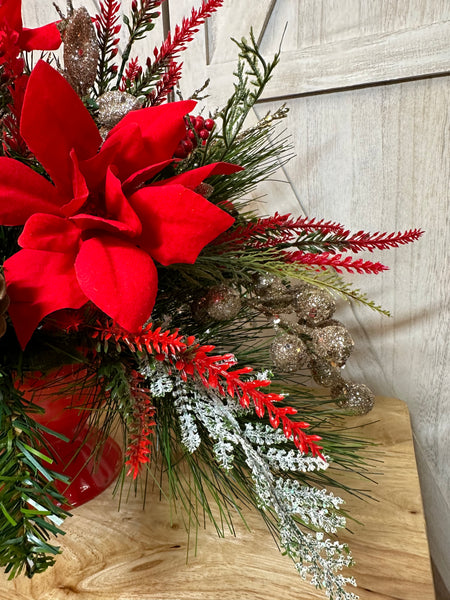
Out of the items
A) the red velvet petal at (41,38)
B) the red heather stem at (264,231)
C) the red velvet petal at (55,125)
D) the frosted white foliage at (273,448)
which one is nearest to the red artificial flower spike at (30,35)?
the red velvet petal at (41,38)

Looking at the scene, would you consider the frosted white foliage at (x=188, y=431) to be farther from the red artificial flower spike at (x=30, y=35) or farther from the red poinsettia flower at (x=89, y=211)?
the red artificial flower spike at (x=30, y=35)

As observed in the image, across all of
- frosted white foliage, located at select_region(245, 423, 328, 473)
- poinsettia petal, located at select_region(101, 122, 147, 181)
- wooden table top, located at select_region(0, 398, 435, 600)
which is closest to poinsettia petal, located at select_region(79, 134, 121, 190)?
poinsettia petal, located at select_region(101, 122, 147, 181)

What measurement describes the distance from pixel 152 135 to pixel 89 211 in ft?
0.22

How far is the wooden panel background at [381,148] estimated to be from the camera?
60 cm

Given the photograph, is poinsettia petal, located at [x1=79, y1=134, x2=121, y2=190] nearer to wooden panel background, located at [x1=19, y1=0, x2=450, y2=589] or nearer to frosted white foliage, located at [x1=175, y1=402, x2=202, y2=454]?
frosted white foliage, located at [x1=175, y1=402, x2=202, y2=454]

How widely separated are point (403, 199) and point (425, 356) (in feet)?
0.78

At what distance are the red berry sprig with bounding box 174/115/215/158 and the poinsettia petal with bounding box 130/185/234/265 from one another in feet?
0.30

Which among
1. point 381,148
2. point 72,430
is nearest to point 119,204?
point 72,430

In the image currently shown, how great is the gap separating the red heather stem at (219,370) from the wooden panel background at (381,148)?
0.45 m

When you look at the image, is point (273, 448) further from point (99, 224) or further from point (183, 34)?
point (183, 34)

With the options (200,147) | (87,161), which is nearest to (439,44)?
(200,147)

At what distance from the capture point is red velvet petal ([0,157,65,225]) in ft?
0.96

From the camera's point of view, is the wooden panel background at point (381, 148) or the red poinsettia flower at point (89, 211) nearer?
the red poinsettia flower at point (89, 211)

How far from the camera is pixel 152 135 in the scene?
322 mm
